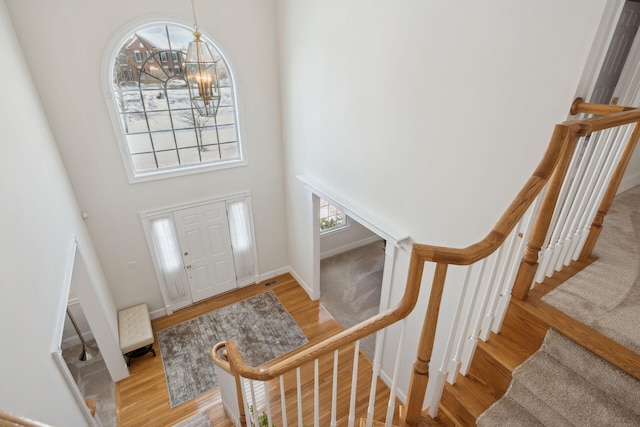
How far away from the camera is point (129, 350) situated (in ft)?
15.7

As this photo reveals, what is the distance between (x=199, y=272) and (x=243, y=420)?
355 centimetres

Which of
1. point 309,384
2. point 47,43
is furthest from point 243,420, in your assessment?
point 47,43

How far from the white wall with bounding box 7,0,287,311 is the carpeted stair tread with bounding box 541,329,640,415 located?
496 cm

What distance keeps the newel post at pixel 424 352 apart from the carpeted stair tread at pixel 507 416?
32 centimetres

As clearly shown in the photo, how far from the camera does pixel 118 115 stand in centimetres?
451

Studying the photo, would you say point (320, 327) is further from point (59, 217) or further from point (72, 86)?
point (72, 86)

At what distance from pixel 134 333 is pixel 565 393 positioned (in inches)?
214

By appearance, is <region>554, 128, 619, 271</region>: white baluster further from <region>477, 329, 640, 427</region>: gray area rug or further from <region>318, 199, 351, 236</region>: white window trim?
<region>318, 199, 351, 236</region>: white window trim

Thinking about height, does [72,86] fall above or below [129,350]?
above

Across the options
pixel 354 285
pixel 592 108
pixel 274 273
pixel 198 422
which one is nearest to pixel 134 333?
pixel 198 422

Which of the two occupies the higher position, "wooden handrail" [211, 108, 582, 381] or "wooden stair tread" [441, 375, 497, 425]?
"wooden handrail" [211, 108, 582, 381]

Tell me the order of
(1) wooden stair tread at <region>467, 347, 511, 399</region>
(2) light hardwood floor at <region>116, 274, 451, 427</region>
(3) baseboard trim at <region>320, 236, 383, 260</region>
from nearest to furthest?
(1) wooden stair tread at <region>467, 347, 511, 399</region>, (2) light hardwood floor at <region>116, 274, 451, 427</region>, (3) baseboard trim at <region>320, 236, 383, 260</region>

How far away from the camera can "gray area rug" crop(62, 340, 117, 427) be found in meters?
4.27

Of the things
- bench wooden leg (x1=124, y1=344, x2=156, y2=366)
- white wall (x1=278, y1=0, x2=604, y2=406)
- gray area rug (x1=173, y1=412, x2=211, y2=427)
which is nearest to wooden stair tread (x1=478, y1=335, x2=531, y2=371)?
white wall (x1=278, y1=0, x2=604, y2=406)
